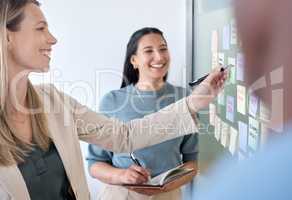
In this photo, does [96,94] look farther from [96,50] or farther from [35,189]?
[35,189]

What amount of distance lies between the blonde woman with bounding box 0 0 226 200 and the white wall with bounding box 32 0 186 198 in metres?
1.39

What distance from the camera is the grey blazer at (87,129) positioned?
1.40 meters

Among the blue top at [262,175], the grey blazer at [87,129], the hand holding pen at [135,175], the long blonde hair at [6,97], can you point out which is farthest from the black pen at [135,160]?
the long blonde hair at [6,97]

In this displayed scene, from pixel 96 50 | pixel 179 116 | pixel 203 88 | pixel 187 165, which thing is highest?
pixel 96 50

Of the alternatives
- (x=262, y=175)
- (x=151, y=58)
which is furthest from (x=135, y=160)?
(x=262, y=175)

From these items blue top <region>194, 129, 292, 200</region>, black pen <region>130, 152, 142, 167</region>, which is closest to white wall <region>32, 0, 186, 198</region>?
black pen <region>130, 152, 142, 167</region>

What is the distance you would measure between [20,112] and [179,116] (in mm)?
571

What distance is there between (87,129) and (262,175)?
25.9 inches

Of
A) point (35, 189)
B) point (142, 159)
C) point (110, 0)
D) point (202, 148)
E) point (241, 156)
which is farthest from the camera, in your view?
point (110, 0)

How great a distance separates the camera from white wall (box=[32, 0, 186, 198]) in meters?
2.88

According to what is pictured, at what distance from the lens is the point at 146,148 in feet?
6.45

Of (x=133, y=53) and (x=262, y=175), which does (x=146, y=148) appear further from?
(x=262, y=175)

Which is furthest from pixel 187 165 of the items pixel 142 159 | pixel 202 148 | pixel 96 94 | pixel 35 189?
pixel 96 94

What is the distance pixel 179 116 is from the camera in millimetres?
1571
